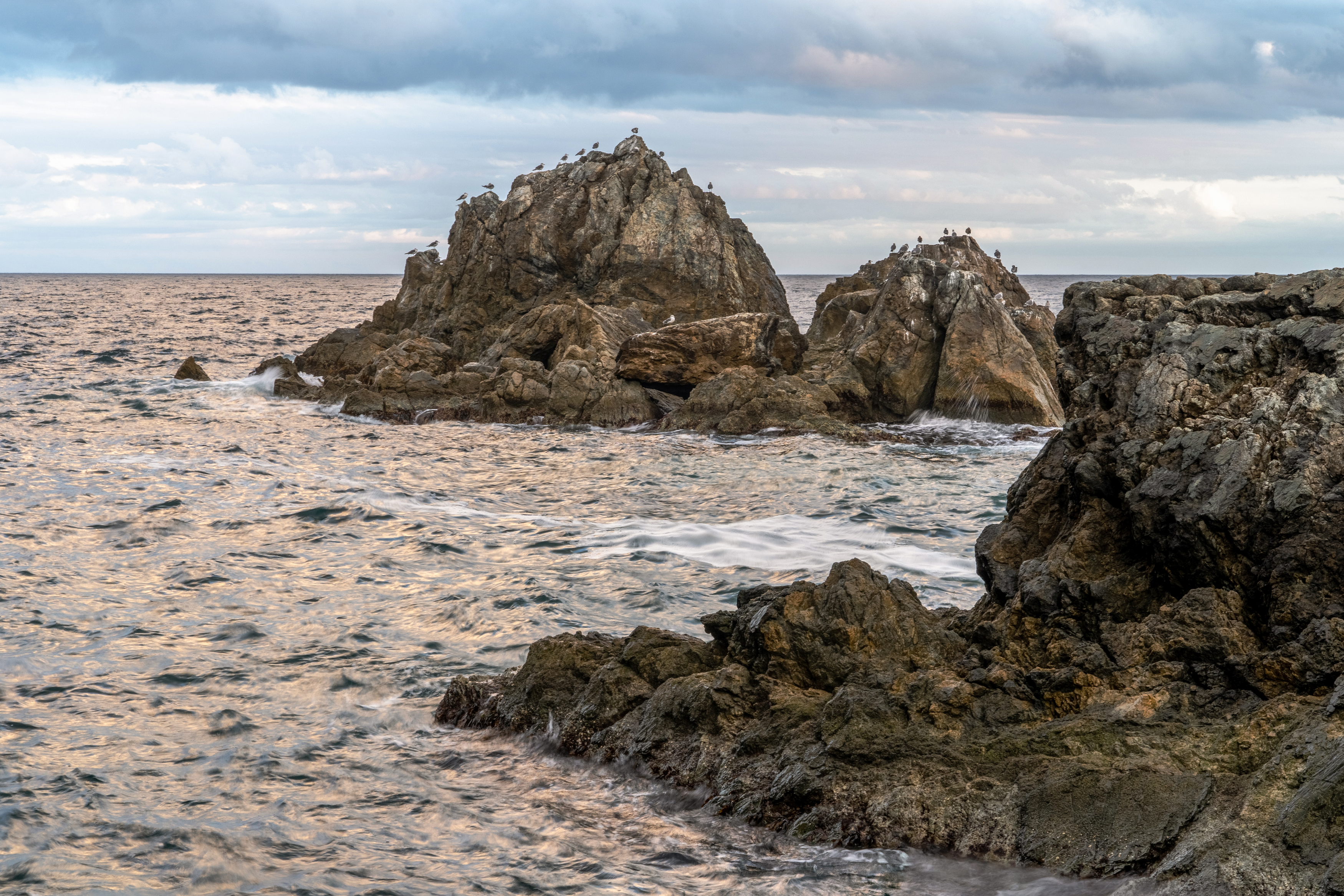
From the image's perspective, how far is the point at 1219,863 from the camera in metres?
4.82

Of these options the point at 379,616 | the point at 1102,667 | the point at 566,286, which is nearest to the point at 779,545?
the point at 379,616

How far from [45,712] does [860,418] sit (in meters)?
24.7

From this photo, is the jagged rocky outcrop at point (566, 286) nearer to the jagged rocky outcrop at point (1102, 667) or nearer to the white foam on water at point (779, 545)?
the white foam on water at point (779, 545)

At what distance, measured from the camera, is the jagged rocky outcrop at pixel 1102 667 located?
5781mm

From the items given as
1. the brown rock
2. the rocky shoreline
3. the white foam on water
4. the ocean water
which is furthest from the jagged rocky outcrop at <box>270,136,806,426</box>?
the white foam on water

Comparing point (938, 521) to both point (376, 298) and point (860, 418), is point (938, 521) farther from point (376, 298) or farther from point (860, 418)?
point (376, 298)

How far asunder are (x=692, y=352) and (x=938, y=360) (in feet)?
24.6

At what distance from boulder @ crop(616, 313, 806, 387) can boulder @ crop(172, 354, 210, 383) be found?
17993 millimetres

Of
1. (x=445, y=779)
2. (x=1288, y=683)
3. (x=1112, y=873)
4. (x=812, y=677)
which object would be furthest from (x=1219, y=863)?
(x=445, y=779)

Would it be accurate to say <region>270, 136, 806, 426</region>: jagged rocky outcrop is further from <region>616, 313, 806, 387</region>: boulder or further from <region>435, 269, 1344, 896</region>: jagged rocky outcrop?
<region>435, 269, 1344, 896</region>: jagged rocky outcrop

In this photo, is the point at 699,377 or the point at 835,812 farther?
the point at 699,377

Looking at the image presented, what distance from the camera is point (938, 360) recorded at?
31.5 meters

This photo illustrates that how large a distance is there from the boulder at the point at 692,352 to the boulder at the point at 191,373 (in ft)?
59.0

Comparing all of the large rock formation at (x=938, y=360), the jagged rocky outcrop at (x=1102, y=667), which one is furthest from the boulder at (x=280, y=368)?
the jagged rocky outcrop at (x=1102, y=667)
